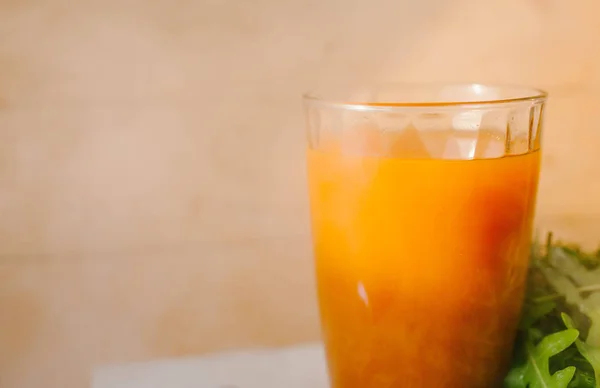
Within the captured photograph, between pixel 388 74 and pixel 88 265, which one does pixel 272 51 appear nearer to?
pixel 388 74

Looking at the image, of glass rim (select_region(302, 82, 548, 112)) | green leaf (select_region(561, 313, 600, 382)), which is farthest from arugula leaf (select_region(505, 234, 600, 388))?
glass rim (select_region(302, 82, 548, 112))

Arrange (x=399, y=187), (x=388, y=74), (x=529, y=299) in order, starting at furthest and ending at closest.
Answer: (x=388, y=74), (x=529, y=299), (x=399, y=187)

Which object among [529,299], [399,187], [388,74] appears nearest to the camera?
[399,187]

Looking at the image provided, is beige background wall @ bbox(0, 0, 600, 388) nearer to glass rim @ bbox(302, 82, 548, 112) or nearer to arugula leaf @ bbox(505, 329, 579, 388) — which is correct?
glass rim @ bbox(302, 82, 548, 112)

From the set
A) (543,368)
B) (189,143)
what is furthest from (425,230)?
(189,143)

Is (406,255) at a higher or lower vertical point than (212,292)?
higher

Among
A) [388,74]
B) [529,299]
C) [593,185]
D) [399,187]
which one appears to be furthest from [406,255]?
[593,185]
